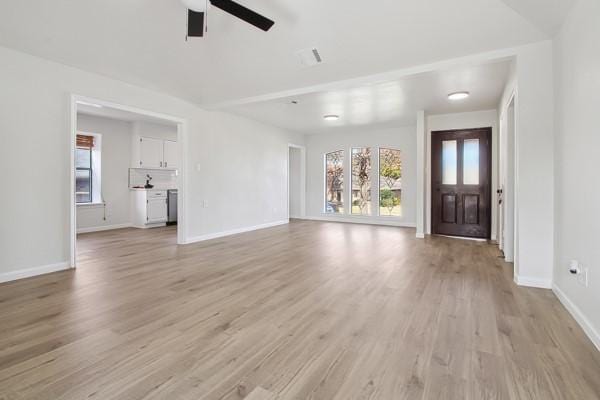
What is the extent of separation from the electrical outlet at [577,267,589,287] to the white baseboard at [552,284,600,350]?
0.21 meters

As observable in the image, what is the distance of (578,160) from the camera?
2.19 meters

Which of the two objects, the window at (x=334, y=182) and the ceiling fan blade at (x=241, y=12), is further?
the window at (x=334, y=182)

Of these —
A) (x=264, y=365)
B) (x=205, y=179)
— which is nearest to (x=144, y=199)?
(x=205, y=179)

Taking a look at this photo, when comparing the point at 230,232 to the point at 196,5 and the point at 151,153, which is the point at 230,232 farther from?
the point at 196,5

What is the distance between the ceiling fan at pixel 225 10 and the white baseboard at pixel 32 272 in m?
3.05

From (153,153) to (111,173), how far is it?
1004mm

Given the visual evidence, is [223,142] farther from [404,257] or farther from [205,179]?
[404,257]

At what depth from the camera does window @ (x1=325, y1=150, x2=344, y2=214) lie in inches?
325

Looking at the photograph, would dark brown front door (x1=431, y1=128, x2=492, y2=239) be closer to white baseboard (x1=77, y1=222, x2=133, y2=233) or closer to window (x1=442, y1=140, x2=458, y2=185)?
window (x1=442, y1=140, x2=458, y2=185)

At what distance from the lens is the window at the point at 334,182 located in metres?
8.27

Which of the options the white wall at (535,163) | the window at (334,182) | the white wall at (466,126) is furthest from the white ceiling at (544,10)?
the window at (334,182)

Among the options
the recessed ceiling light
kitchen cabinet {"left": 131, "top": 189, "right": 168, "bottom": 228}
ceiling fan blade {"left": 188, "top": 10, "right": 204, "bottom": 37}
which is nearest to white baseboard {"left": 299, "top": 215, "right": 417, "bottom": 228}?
the recessed ceiling light

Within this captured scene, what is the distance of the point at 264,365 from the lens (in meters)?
1.66

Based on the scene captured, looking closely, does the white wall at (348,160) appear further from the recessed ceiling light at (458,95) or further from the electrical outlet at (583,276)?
the electrical outlet at (583,276)
